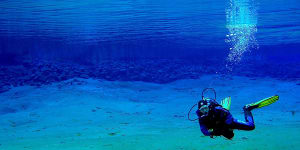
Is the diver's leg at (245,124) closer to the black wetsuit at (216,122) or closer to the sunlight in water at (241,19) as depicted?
the black wetsuit at (216,122)

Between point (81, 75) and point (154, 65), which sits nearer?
point (81, 75)

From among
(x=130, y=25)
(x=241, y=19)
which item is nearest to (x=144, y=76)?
(x=130, y=25)

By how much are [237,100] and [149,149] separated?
956 cm

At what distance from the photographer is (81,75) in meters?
18.0

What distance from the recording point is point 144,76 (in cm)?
1827

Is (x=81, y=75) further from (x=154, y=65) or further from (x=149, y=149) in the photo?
(x=149, y=149)

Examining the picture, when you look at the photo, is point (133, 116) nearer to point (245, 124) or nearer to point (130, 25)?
point (245, 124)

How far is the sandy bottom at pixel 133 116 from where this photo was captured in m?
5.74

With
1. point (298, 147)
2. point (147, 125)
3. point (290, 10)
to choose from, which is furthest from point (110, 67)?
point (298, 147)

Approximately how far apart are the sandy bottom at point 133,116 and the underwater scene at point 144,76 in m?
0.05

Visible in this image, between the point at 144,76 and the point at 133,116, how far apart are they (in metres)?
8.23

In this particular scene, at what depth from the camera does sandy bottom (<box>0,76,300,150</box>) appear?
18.8 feet

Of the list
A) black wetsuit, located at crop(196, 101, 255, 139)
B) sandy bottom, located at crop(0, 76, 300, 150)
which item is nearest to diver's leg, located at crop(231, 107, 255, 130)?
black wetsuit, located at crop(196, 101, 255, 139)

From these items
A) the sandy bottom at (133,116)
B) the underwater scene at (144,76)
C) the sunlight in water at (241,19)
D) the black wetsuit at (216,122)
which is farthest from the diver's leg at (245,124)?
the sunlight in water at (241,19)
